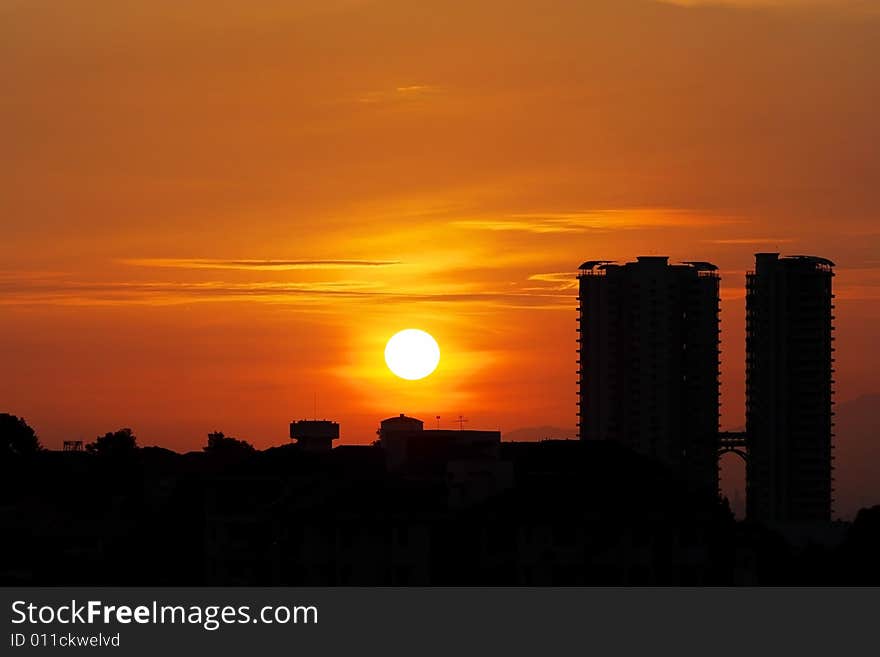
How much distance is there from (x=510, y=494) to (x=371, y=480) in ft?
30.8

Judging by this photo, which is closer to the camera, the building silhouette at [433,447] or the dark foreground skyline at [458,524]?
the dark foreground skyline at [458,524]

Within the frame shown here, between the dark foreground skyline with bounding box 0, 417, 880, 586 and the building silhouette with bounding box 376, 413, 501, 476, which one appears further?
the building silhouette with bounding box 376, 413, 501, 476

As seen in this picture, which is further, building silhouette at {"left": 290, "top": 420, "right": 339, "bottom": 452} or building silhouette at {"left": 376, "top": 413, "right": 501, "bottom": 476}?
building silhouette at {"left": 290, "top": 420, "right": 339, "bottom": 452}

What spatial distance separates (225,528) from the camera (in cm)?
12375

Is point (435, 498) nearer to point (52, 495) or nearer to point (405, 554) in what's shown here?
point (405, 554)

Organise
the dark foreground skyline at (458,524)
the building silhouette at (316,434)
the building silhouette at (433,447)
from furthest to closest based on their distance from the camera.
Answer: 1. the building silhouette at (316,434)
2. the building silhouette at (433,447)
3. the dark foreground skyline at (458,524)

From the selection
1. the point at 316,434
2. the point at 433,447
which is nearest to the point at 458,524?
the point at 433,447

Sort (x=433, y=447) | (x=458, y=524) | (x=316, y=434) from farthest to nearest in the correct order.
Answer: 1. (x=316, y=434)
2. (x=433, y=447)
3. (x=458, y=524)

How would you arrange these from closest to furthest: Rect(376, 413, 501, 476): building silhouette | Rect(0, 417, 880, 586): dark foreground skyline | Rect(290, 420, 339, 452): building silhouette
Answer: Rect(0, 417, 880, 586): dark foreground skyline < Rect(376, 413, 501, 476): building silhouette < Rect(290, 420, 339, 452): building silhouette

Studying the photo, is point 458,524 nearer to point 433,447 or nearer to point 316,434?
point 433,447

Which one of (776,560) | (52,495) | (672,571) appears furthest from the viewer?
(52,495)

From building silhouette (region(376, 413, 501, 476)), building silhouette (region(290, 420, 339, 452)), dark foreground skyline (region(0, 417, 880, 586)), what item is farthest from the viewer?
building silhouette (region(290, 420, 339, 452))

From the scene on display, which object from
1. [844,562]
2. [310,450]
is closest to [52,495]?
[310,450]
